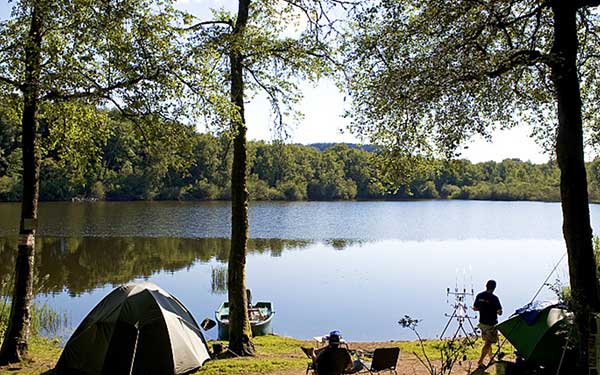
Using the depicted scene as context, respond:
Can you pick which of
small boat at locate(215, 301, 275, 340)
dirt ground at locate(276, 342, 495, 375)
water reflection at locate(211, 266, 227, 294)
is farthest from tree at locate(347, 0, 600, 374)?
water reflection at locate(211, 266, 227, 294)

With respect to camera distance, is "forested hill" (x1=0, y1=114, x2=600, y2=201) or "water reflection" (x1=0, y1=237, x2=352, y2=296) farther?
"forested hill" (x1=0, y1=114, x2=600, y2=201)

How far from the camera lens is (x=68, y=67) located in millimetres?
7789

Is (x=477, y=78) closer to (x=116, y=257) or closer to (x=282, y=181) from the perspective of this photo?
(x=116, y=257)

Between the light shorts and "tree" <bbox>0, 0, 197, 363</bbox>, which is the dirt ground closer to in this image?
A: the light shorts

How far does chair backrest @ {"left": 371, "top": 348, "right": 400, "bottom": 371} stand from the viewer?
806 cm

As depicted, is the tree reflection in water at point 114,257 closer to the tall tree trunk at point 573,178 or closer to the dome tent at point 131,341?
the dome tent at point 131,341

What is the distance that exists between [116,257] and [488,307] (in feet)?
68.1

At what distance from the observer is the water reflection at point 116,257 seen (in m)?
21.0

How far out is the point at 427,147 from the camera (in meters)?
8.57

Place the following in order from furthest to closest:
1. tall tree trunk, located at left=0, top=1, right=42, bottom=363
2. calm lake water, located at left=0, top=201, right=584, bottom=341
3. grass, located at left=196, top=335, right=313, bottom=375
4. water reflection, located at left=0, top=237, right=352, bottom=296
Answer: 1. water reflection, located at left=0, top=237, right=352, bottom=296
2. calm lake water, located at left=0, top=201, right=584, bottom=341
3. grass, located at left=196, top=335, right=313, bottom=375
4. tall tree trunk, located at left=0, top=1, right=42, bottom=363

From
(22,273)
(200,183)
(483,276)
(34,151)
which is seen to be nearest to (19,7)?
(34,151)

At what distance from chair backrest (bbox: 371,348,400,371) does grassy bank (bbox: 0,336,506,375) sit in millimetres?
784

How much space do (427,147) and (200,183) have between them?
226 ft

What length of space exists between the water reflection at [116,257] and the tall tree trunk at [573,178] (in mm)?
14570
